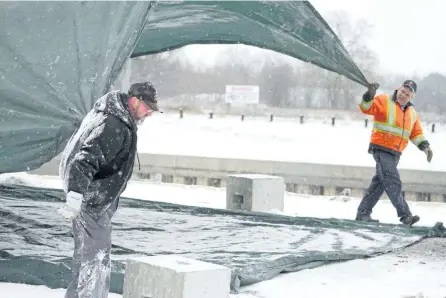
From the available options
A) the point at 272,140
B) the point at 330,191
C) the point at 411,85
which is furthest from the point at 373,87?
the point at 272,140

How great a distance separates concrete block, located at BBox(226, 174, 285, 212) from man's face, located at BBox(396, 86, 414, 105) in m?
2.32

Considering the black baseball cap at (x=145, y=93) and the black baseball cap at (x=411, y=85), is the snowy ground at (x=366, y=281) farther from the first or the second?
the black baseball cap at (x=411, y=85)

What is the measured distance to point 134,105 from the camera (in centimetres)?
489

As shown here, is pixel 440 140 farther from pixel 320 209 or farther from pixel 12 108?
pixel 12 108

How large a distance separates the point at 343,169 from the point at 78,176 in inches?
480

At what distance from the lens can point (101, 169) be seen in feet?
15.7

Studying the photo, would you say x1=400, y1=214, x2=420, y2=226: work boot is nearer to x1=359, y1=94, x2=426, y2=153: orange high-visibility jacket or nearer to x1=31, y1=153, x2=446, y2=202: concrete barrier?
x1=359, y1=94, x2=426, y2=153: orange high-visibility jacket

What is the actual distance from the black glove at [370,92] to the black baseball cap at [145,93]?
4409 millimetres

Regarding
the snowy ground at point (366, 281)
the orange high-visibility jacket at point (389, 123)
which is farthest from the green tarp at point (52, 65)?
the orange high-visibility jacket at point (389, 123)

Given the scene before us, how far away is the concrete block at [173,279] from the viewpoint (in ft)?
16.3

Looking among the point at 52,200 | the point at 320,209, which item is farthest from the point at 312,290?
the point at 320,209

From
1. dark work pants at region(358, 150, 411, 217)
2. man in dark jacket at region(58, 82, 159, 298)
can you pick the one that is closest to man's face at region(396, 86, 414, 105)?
dark work pants at region(358, 150, 411, 217)

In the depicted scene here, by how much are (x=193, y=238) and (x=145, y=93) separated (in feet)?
11.9

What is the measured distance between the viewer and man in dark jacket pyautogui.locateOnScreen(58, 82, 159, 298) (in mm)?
4742
